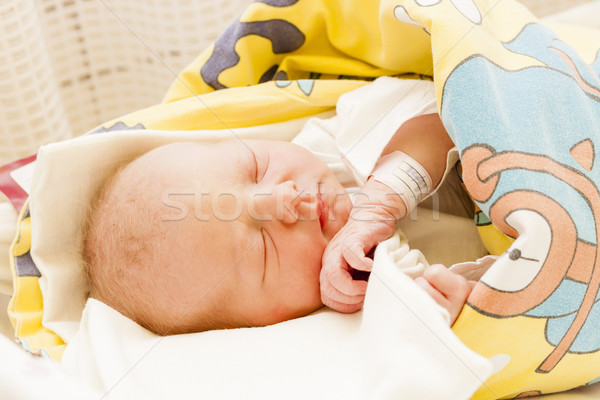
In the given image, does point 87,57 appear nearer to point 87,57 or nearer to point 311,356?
point 87,57

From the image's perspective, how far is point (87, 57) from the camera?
1400 millimetres

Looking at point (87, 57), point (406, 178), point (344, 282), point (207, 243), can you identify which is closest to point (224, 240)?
point (207, 243)

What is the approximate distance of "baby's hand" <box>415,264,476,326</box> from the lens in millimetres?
691

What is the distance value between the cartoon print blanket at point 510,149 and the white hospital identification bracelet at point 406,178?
3.6 inches

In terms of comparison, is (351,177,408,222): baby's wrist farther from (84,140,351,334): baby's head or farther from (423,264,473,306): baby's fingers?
A: (423,264,473,306): baby's fingers

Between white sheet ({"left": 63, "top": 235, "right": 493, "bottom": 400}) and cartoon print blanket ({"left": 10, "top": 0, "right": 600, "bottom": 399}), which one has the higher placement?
cartoon print blanket ({"left": 10, "top": 0, "right": 600, "bottom": 399})

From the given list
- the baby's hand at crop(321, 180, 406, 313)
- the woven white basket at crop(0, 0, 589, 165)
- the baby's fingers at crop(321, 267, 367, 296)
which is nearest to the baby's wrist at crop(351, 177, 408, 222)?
the baby's hand at crop(321, 180, 406, 313)

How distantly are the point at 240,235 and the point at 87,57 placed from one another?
815 millimetres

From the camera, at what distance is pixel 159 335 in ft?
2.77

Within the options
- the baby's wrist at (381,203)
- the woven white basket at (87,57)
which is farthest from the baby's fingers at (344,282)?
the woven white basket at (87,57)

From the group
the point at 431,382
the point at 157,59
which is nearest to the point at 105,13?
the point at 157,59

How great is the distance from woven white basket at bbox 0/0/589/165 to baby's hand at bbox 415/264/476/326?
86 cm

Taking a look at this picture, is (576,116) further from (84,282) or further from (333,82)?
(84,282)

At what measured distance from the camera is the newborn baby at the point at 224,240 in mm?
787
